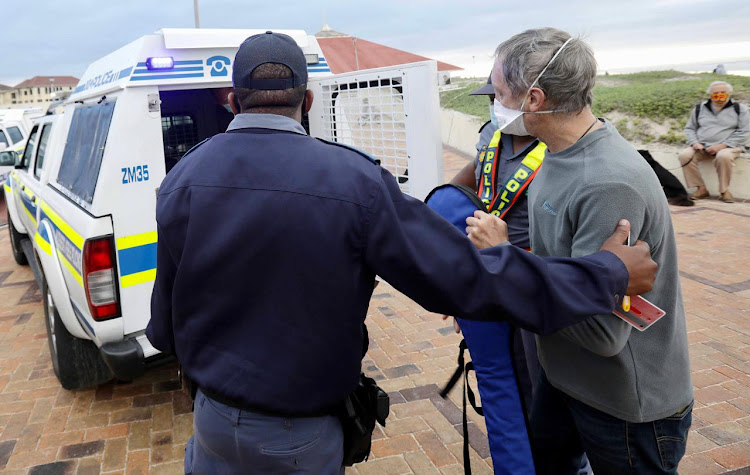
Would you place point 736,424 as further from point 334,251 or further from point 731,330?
point 334,251

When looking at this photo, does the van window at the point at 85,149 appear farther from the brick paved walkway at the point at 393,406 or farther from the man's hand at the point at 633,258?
the man's hand at the point at 633,258

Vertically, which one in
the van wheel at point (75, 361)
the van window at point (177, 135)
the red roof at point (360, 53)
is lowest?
the van wheel at point (75, 361)

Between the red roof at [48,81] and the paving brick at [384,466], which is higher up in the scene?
the red roof at [48,81]

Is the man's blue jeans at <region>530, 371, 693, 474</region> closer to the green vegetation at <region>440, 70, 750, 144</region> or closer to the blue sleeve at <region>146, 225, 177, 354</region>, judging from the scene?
the blue sleeve at <region>146, 225, 177, 354</region>

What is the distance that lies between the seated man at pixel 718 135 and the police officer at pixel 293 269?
8592mm

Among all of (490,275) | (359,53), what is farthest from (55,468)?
(359,53)

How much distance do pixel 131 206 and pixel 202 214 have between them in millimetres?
2031

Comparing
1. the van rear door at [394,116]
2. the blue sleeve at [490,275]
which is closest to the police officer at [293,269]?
the blue sleeve at [490,275]

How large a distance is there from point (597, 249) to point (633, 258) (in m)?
0.10

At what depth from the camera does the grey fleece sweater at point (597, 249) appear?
5.25ft

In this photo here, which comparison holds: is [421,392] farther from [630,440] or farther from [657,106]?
[657,106]

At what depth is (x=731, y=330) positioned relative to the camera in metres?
4.73

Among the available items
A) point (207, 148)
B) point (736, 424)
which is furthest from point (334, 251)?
point (736, 424)

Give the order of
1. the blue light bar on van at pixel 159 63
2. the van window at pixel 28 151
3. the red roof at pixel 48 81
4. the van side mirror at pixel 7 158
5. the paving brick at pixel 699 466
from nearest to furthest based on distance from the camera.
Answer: the paving brick at pixel 699 466, the blue light bar on van at pixel 159 63, the van window at pixel 28 151, the van side mirror at pixel 7 158, the red roof at pixel 48 81
